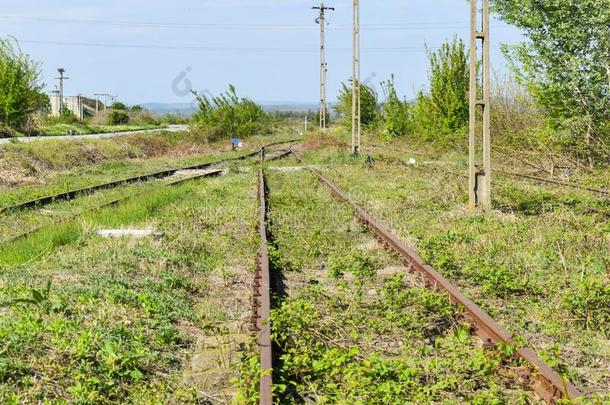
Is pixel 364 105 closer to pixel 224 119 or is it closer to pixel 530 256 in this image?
pixel 224 119

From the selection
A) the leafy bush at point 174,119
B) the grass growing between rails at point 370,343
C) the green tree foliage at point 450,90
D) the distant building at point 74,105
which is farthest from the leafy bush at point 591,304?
the distant building at point 74,105

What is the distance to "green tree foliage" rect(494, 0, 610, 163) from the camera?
20125 millimetres

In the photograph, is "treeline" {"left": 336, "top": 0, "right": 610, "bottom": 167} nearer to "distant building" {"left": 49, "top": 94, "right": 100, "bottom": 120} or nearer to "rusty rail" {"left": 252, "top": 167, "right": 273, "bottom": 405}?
"rusty rail" {"left": 252, "top": 167, "right": 273, "bottom": 405}

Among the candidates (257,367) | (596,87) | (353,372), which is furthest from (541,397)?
(596,87)

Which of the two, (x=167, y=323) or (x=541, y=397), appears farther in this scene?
(x=167, y=323)

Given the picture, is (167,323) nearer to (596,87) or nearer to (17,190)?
(17,190)

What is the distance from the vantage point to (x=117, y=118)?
90875 mm

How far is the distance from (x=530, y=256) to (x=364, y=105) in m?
43.1

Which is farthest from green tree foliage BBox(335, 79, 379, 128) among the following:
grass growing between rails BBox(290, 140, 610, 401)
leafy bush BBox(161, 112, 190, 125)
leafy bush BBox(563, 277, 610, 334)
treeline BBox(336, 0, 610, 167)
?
leafy bush BBox(161, 112, 190, 125)

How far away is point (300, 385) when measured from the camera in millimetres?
4379

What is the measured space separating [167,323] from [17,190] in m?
13.6

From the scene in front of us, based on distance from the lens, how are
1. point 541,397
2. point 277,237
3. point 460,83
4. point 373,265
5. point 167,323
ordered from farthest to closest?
point 460,83 < point 277,237 < point 373,265 < point 167,323 < point 541,397

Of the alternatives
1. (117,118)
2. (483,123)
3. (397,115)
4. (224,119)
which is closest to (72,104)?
(117,118)

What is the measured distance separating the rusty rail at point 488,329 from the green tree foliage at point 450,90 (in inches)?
1016
